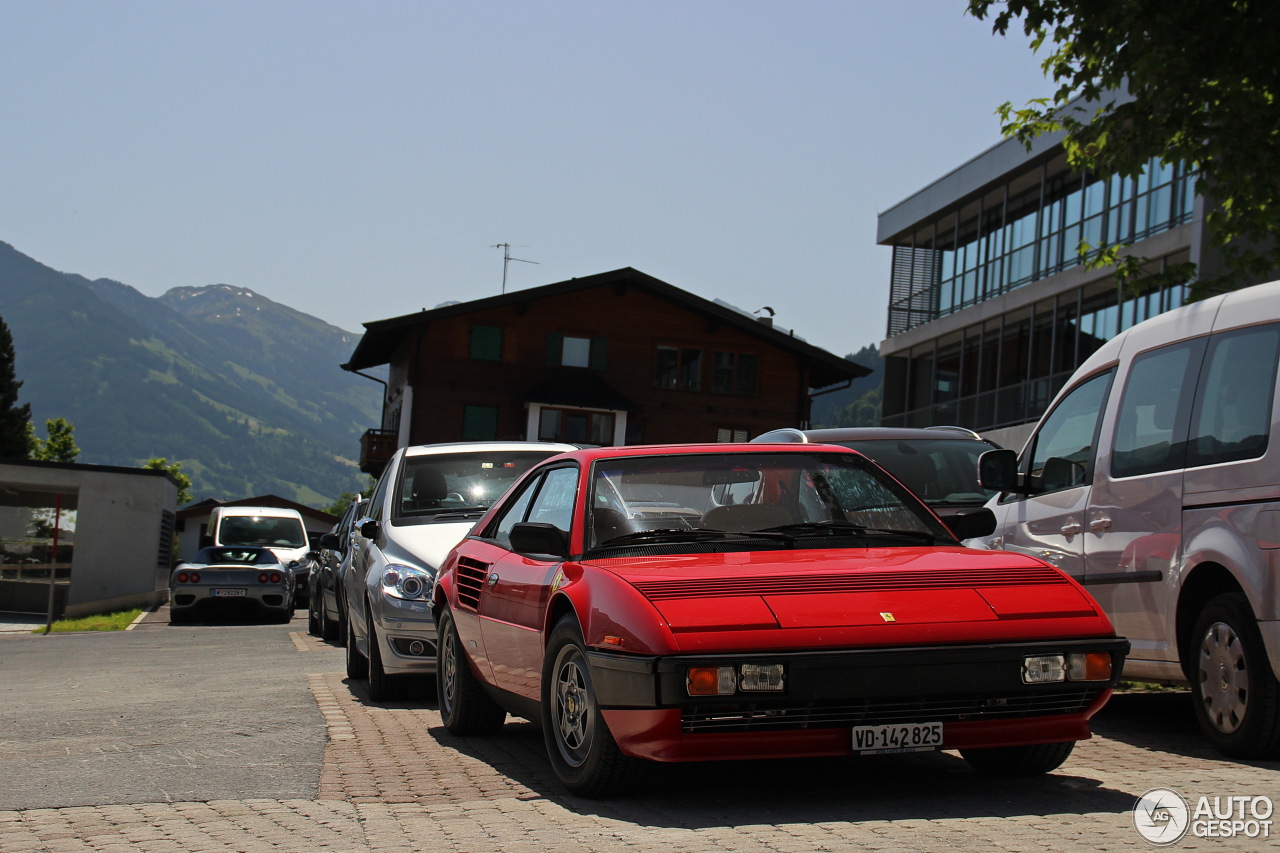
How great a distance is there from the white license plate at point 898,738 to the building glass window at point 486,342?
51.8 metres

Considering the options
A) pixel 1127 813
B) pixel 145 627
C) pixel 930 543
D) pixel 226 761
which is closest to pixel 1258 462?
pixel 930 543

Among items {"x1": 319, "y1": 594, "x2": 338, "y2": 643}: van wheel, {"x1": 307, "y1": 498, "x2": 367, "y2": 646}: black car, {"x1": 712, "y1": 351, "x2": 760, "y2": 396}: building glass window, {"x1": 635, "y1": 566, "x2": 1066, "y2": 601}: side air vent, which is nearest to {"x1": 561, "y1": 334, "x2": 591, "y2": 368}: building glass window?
{"x1": 712, "y1": 351, "x2": 760, "y2": 396}: building glass window

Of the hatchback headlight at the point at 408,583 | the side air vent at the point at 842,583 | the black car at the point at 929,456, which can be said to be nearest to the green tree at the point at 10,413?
the black car at the point at 929,456

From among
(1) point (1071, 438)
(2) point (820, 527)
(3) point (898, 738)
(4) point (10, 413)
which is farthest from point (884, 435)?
(4) point (10, 413)

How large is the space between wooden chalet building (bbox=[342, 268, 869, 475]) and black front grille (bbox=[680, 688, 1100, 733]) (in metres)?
50.2

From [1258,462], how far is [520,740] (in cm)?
371

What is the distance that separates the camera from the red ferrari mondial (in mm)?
4957

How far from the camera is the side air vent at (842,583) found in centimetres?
518

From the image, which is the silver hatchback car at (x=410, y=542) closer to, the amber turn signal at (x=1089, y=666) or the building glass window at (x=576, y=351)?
the amber turn signal at (x=1089, y=666)

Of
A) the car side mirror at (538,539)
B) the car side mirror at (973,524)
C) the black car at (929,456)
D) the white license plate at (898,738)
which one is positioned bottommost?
the white license plate at (898,738)

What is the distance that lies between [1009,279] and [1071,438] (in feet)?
95.2

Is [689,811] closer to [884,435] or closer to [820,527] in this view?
[820,527]

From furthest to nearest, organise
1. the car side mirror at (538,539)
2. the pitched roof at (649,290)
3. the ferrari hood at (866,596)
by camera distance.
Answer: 1. the pitched roof at (649,290)
2. the car side mirror at (538,539)
3. the ferrari hood at (866,596)

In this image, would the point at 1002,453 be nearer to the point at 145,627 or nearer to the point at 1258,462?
the point at 1258,462
